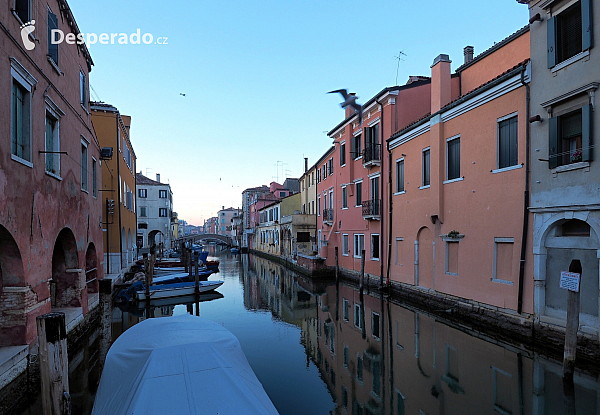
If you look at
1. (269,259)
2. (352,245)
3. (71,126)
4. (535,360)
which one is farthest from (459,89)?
(269,259)

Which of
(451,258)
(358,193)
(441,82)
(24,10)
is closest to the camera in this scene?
(24,10)

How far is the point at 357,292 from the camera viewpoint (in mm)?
18500

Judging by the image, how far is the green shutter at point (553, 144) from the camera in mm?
8914

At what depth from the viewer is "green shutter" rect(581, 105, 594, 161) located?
8070 millimetres

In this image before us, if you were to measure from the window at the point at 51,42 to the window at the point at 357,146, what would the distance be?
14744mm

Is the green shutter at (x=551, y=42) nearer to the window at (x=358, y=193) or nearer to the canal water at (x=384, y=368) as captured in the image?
the canal water at (x=384, y=368)

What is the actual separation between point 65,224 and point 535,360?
1192cm

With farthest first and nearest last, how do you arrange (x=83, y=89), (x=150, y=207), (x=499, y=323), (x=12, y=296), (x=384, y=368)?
(x=150, y=207), (x=83, y=89), (x=499, y=323), (x=384, y=368), (x=12, y=296)

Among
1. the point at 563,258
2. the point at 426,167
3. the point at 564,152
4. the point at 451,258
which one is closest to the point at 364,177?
the point at 426,167

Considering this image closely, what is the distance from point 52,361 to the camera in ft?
17.8

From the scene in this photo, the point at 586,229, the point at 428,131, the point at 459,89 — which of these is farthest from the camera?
the point at 459,89

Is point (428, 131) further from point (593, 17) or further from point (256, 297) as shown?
point (256, 297)

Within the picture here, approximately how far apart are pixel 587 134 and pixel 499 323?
5417 millimetres

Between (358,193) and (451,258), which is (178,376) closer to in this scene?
(451,258)
